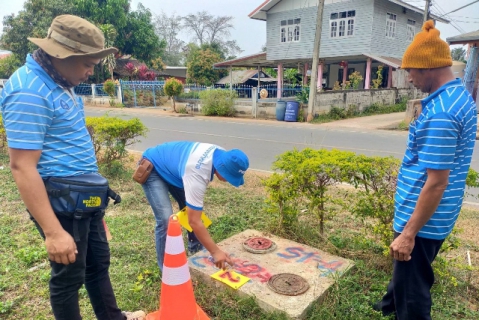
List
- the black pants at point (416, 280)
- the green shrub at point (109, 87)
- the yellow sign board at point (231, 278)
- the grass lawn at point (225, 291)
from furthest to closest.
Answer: the green shrub at point (109, 87)
the yellow sign board at point (231, 278)
the grass lawn at point (225, 291)
the black pants at point (416, 280)

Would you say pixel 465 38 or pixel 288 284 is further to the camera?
pixel 465 38

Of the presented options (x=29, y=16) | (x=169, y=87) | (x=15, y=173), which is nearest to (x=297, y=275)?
(x=15, y=173)

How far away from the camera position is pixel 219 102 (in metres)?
16.0

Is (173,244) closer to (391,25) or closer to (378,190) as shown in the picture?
(378,190)

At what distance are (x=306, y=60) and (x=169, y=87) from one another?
329 inches

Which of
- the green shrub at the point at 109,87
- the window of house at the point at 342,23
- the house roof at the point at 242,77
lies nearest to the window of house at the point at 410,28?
the window of house at the point at 342,23

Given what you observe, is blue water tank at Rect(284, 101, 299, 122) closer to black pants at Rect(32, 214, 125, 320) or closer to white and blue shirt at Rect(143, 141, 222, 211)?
white and blue shirt at Rect(143, 141, 222, 211)

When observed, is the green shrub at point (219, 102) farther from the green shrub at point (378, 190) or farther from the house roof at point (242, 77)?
the green shrub at point (378, 190)

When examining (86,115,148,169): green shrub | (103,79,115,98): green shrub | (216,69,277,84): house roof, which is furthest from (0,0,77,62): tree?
(86,115,148,169): green shrub

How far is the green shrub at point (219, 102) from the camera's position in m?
15.9

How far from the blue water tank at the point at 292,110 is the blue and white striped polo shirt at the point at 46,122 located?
12.4 metres

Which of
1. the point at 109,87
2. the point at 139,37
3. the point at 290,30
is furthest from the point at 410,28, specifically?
the point at 139,37

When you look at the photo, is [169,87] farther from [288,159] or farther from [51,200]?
[51,200]

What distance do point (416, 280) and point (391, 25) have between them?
2020 cm
